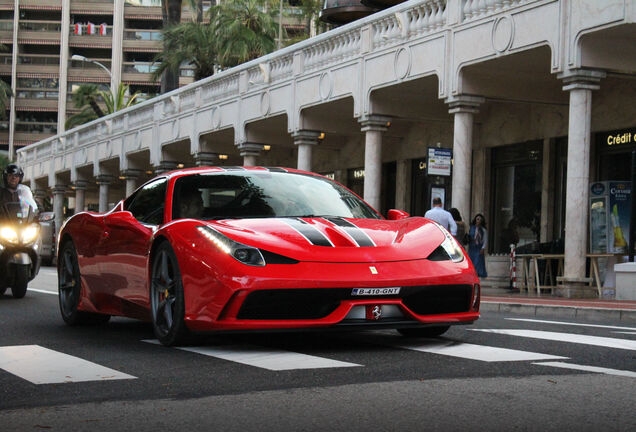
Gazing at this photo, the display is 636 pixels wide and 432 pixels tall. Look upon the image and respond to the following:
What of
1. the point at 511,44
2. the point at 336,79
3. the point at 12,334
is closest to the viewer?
the point at 12,334

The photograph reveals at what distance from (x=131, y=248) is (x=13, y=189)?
6.51 metres

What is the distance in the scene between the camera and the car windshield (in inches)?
297

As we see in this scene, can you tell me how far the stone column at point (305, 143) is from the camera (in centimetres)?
2802

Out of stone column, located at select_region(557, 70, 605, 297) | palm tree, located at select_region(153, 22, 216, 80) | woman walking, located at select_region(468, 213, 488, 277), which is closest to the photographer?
stone column, located at select_region(557, 70, 605, 297)

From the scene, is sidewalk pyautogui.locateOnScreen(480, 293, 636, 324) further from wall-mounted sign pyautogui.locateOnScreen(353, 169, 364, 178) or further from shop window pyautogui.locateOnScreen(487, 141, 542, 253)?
wall-mounted sign pyautogui.locateOnScreen(353, 169, 364, 178)

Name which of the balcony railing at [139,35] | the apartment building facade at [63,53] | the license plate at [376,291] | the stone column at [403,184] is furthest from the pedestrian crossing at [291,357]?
the balcony railing at [139,35]

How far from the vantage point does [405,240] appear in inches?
276

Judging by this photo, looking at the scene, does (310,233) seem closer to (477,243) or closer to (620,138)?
(477,243)

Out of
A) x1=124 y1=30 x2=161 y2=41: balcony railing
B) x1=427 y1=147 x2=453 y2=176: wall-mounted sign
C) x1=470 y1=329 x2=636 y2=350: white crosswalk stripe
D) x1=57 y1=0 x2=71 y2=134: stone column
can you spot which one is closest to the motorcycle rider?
x1=470 y1=329 x2=636 y2=350: white crosswalk stripe

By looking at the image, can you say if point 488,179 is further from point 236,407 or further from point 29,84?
point 29,84

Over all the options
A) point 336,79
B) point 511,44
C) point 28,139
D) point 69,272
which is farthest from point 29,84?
point 69,272

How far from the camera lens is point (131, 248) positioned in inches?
310

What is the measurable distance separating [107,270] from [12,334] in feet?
2.92

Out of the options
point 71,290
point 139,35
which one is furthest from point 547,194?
point 139,35
